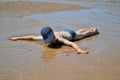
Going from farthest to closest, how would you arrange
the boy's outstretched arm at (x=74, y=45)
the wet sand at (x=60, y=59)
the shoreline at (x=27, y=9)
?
the shoreline at (x=27, y=9) → the boy's outstretched arm at (x=74, y=45) → the wet sand at (x=60, y=59)

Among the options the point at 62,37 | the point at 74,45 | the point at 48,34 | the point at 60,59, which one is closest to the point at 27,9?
the point at 62,37

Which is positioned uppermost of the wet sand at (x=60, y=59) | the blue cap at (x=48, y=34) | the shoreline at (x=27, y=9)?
the blue cap at (x=48, y=34)

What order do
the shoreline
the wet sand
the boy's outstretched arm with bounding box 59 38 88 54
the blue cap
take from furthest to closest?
the shoreline
the blue cap
the boy's outstretched arm with bounding box 59 38 88 54
the wet sand

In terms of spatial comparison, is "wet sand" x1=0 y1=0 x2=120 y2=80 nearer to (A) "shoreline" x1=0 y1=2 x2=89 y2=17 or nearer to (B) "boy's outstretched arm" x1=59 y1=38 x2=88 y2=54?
(B) "boy's outstretched arm" x1=59 y1=38 x2=88 y2=54

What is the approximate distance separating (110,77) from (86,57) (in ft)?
3.13

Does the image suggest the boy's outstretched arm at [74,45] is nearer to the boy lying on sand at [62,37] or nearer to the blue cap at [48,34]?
the boy lying on sand at [62,37]

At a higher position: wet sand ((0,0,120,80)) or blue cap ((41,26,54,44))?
blue cap ((41,26,54,44))

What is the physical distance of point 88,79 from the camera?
365cm

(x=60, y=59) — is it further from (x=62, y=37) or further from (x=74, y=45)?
(x=62, y=37)

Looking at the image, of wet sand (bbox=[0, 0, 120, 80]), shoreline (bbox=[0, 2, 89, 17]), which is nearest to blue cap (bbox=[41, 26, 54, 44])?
wet sand (bbox=[0, 0, 120, 80])

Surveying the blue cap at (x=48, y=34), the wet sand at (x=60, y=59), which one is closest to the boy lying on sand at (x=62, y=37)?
the blue cap at (x=48, y=34)

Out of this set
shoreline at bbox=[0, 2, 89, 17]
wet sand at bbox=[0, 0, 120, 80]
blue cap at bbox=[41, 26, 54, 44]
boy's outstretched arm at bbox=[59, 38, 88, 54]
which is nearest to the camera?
wet sand at bbox=[0, 0, 120, 80]

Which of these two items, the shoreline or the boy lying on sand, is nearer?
the boy lying on sand

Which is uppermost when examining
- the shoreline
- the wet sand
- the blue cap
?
the blue cap
